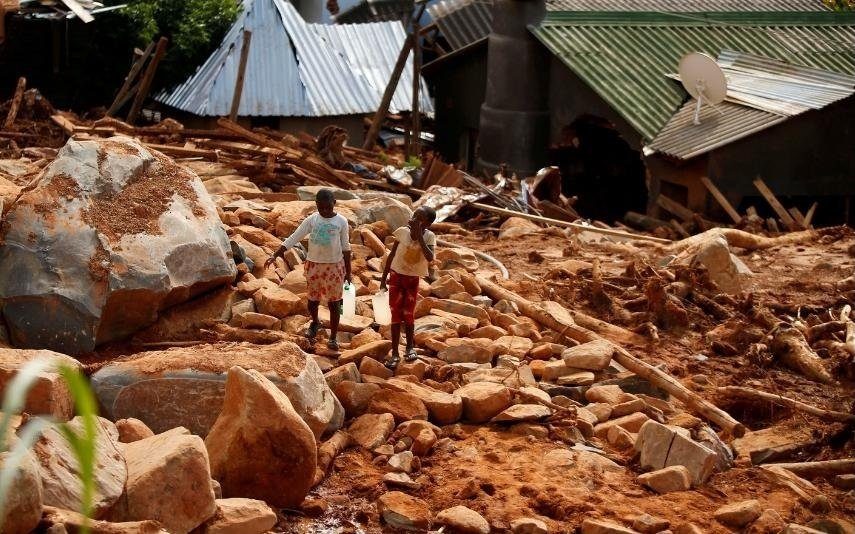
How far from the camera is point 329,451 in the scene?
744 cm

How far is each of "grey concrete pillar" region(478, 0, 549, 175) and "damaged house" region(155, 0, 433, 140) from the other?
3.39m

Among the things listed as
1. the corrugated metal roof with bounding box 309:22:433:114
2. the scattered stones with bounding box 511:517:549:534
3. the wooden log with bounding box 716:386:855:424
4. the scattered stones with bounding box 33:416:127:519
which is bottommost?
the wooden log with bounding box 716:386:855:424

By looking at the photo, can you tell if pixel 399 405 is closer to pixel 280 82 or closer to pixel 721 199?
pixel 721 199

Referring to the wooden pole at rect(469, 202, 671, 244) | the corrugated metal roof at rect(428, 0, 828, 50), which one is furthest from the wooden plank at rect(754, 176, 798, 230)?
the corrugated metal roof at rect(428, 0, 828, 50)

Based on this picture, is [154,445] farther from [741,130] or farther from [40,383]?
[741,130]

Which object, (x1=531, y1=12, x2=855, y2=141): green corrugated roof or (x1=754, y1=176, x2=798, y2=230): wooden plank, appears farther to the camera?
(x1=531, y1=12, x2=855, y2=141): green corrugated roof

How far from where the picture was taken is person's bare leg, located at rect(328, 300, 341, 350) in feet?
29.1

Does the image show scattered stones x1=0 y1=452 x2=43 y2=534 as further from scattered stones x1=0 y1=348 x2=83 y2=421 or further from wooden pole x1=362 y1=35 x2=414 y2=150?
wooden pole x1=362 y1=35 x2=414 y2=150

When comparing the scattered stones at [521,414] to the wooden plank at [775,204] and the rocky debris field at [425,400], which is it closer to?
the rocky debris field at [425,400]

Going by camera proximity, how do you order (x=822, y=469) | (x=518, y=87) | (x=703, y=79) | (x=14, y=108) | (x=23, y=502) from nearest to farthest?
(x=23, y=502) < (x=822, y=469) < (x=14, y=108) < (x=703, y=79) < (x=518, y=87)

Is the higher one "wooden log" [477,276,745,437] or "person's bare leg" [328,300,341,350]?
"person's bare leg" [328,300,341,350]

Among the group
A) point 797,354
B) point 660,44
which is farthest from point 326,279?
point 660,44

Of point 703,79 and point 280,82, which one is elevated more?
point 703,79

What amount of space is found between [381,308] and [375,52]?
61.6 ft
